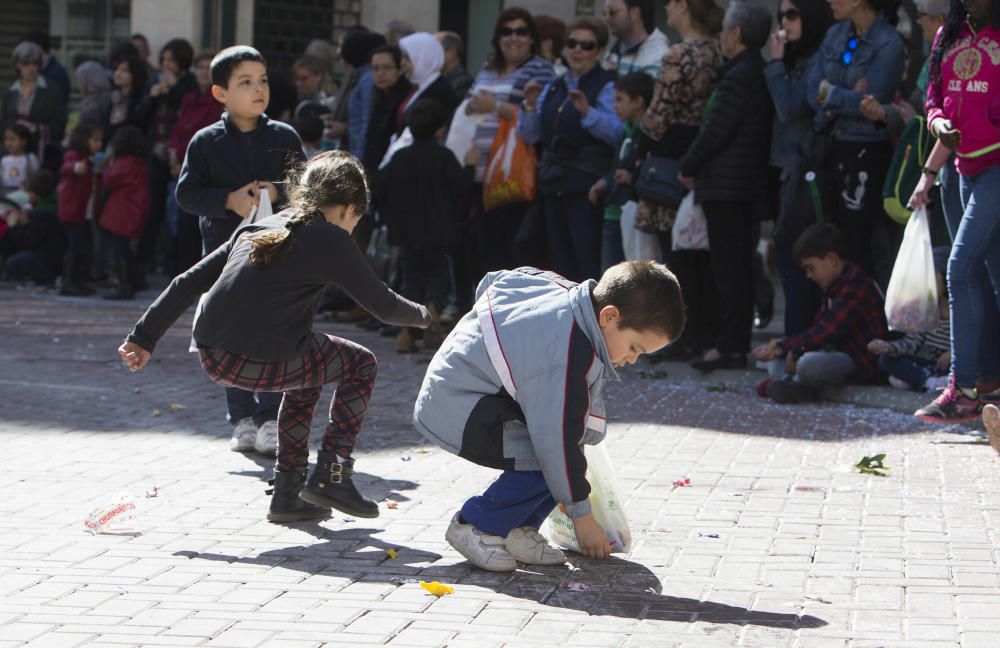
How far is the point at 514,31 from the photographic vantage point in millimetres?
11344

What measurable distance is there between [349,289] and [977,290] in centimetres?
364

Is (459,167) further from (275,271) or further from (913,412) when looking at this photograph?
(275,271)

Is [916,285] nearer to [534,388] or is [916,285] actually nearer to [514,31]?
[534,388]

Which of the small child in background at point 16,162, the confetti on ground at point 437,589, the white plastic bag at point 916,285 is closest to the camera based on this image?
the confetti on ground at point 437,589

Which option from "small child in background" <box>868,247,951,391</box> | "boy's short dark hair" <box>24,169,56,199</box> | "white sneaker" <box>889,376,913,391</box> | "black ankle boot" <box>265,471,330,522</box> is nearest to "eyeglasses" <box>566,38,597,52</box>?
"small child in background" <box>868,247,951,391</box>

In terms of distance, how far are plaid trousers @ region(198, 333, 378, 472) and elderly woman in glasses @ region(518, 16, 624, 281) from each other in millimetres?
4993

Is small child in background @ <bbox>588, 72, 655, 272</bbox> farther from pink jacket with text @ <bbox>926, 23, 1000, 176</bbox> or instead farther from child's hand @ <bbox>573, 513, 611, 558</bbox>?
child's hand @ <bbox>573, 513, 611, 558</bbox>

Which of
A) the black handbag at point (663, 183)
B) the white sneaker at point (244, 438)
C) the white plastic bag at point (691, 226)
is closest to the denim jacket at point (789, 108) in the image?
the white plastic bag at point (691, 226)

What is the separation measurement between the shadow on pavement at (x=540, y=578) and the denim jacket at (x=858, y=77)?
456 cm

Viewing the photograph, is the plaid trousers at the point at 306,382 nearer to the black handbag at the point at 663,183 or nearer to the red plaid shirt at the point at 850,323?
the red plaid shirt at the point at 850,323

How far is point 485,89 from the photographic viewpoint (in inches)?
449

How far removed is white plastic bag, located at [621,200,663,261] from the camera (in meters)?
10.3

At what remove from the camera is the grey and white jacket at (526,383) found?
16.2ft

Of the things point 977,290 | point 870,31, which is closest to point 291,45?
point 870,31
